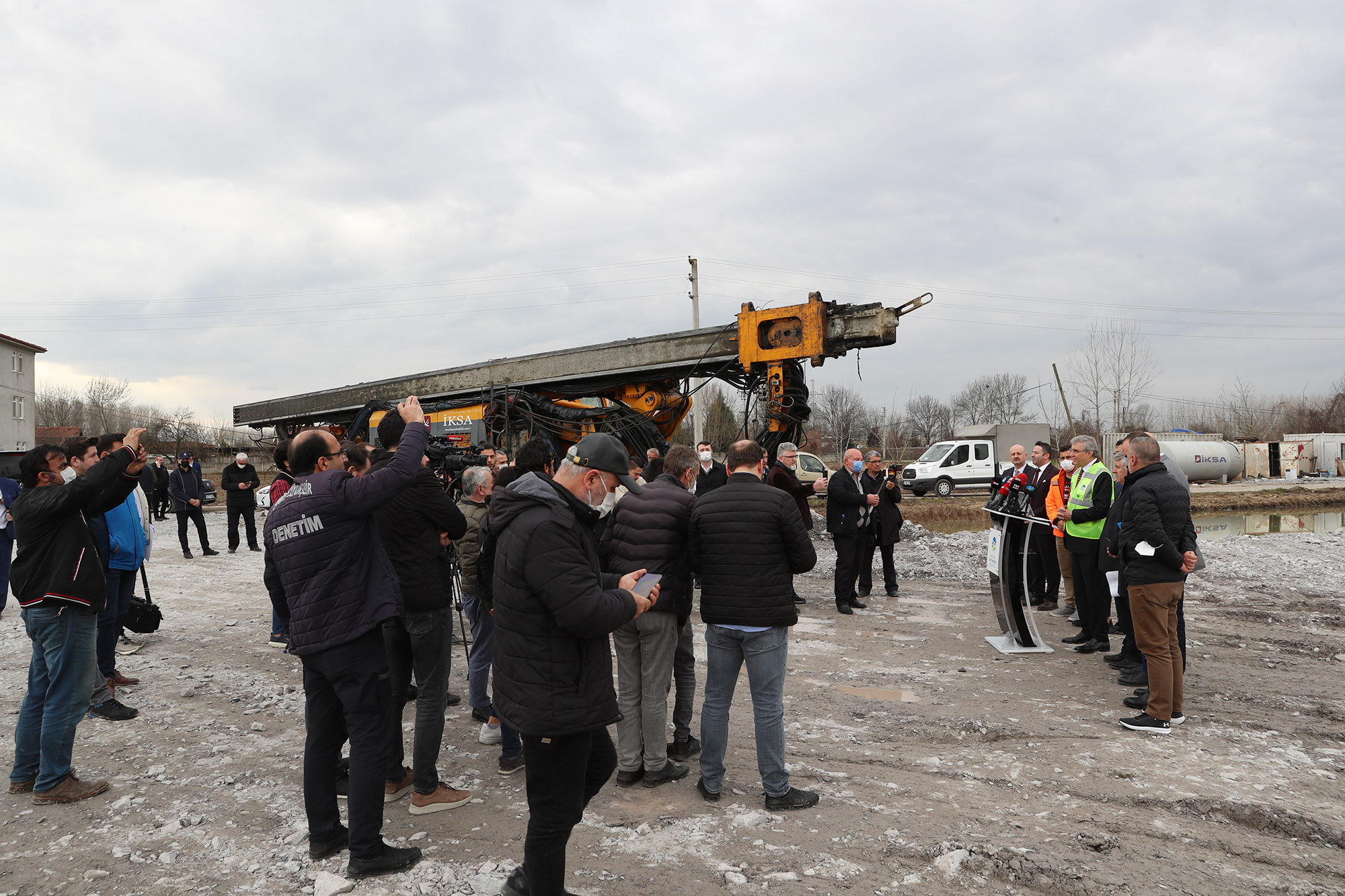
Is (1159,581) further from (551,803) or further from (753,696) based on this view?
(551,803)

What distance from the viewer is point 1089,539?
7074 mm

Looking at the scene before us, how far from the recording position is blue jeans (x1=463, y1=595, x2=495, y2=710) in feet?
16.1

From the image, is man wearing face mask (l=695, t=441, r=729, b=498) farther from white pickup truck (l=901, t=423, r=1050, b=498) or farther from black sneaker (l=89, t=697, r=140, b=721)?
white pickup truck (l=901, t=423, r=1050, b=498)

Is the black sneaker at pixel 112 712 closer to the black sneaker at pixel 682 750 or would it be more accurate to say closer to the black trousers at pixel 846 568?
the black sneaker at pixel 682 750

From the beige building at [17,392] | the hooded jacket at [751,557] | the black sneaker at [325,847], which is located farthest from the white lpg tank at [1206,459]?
the beige building at [17,392]

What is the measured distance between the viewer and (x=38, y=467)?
4324mm

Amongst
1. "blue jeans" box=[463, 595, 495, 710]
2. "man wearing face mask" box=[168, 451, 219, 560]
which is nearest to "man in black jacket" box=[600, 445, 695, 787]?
"blue jeans" box=[463, 595, 495, 710]

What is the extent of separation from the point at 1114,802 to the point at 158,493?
69.1 ft

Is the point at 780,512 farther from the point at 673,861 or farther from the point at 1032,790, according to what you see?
the point at 1032,790

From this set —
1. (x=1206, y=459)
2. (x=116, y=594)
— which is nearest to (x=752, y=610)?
(x=116, y=594)

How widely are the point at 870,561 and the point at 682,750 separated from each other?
5472mm

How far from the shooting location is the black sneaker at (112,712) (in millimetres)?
5207

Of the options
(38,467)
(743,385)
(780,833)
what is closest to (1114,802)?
(780,833)

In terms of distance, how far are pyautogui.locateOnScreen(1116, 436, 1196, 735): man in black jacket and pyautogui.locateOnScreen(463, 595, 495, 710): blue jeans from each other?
4305 mm
